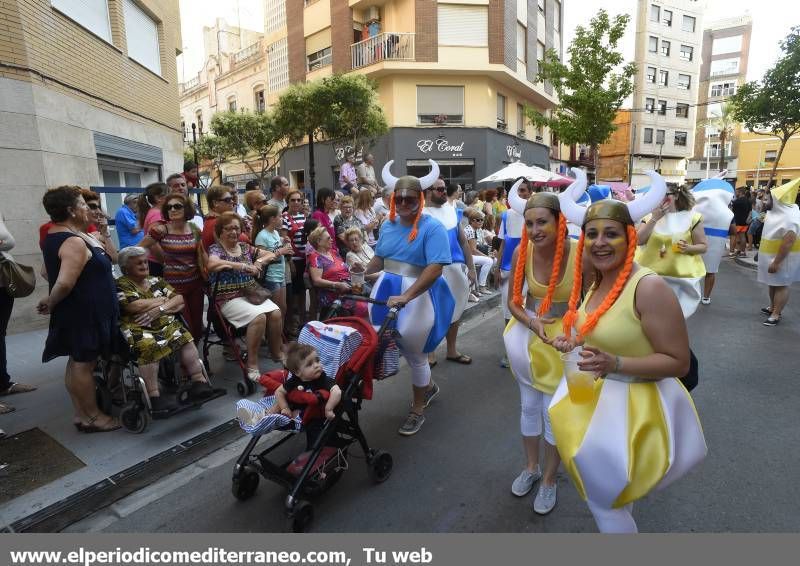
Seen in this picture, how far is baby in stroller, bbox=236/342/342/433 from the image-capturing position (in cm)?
277

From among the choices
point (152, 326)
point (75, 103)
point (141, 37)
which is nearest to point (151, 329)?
point (152, 326)

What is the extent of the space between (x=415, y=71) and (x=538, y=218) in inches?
785

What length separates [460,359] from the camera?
5.57 metres

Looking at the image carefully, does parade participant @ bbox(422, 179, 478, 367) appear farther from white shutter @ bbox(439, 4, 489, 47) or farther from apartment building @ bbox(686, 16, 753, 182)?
apartment building @ bbox(686, 16, 753, 182)

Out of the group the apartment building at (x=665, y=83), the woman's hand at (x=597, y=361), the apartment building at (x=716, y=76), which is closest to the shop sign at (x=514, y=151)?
the apartment building at (x=665, y=83)

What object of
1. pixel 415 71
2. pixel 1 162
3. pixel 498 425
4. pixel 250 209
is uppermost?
pixel 415 71

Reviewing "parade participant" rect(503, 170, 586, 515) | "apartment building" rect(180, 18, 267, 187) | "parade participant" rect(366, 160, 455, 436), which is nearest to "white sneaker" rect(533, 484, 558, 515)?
"parade participant" rect(503, 170, 586, 515)

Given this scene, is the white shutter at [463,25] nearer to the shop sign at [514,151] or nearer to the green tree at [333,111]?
the shop sign at [514,151]

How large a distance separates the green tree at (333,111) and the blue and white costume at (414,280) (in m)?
13.0

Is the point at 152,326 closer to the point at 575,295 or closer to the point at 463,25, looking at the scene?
the point at 575,295

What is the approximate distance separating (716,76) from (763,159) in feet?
58.8

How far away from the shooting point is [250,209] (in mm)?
6523
